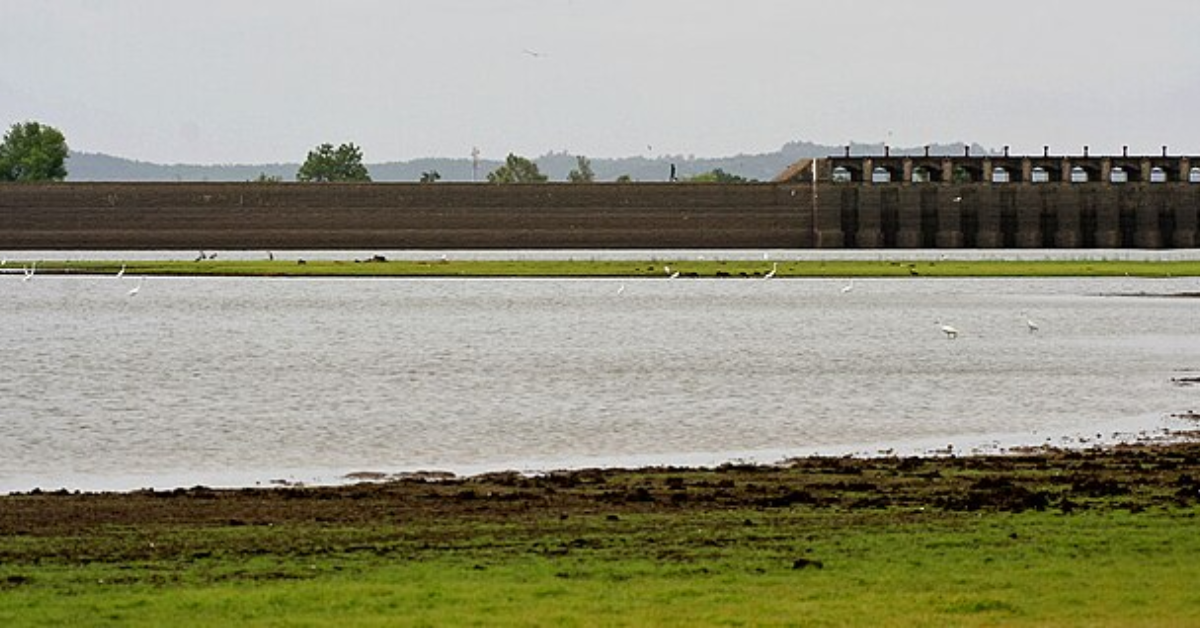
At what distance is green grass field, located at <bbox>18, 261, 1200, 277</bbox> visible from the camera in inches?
4564

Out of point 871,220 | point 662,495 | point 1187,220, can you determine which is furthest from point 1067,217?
point 662,495

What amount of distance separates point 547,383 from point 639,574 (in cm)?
2763

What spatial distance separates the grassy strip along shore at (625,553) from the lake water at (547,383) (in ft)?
15.8

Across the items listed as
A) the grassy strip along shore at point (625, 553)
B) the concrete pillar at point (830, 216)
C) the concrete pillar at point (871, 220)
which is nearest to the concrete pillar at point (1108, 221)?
the concrete pillar at point (871, 220)

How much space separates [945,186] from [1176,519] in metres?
149

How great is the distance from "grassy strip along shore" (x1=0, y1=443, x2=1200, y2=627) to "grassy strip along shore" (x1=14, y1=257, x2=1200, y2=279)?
3545 inches

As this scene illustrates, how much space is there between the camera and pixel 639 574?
1650cm

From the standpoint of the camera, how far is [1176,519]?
1948 centimetres

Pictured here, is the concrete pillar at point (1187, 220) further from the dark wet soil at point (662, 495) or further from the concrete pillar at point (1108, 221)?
the dark wet soil at point (662, 495)

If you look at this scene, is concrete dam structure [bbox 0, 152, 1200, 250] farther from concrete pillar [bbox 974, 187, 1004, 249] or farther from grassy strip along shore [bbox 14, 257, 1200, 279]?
grassy strip along shore [bbox 14, 257, 1200, 279]

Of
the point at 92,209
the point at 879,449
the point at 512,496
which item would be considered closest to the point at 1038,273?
the point at 92,209

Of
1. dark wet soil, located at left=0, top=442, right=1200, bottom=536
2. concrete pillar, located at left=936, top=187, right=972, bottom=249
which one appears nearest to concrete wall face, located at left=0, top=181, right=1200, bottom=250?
concrete pillar, located at left=936, top=187, right=972, bottom=249

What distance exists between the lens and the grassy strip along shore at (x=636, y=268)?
116 m

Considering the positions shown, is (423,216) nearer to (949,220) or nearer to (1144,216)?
(949,220)
